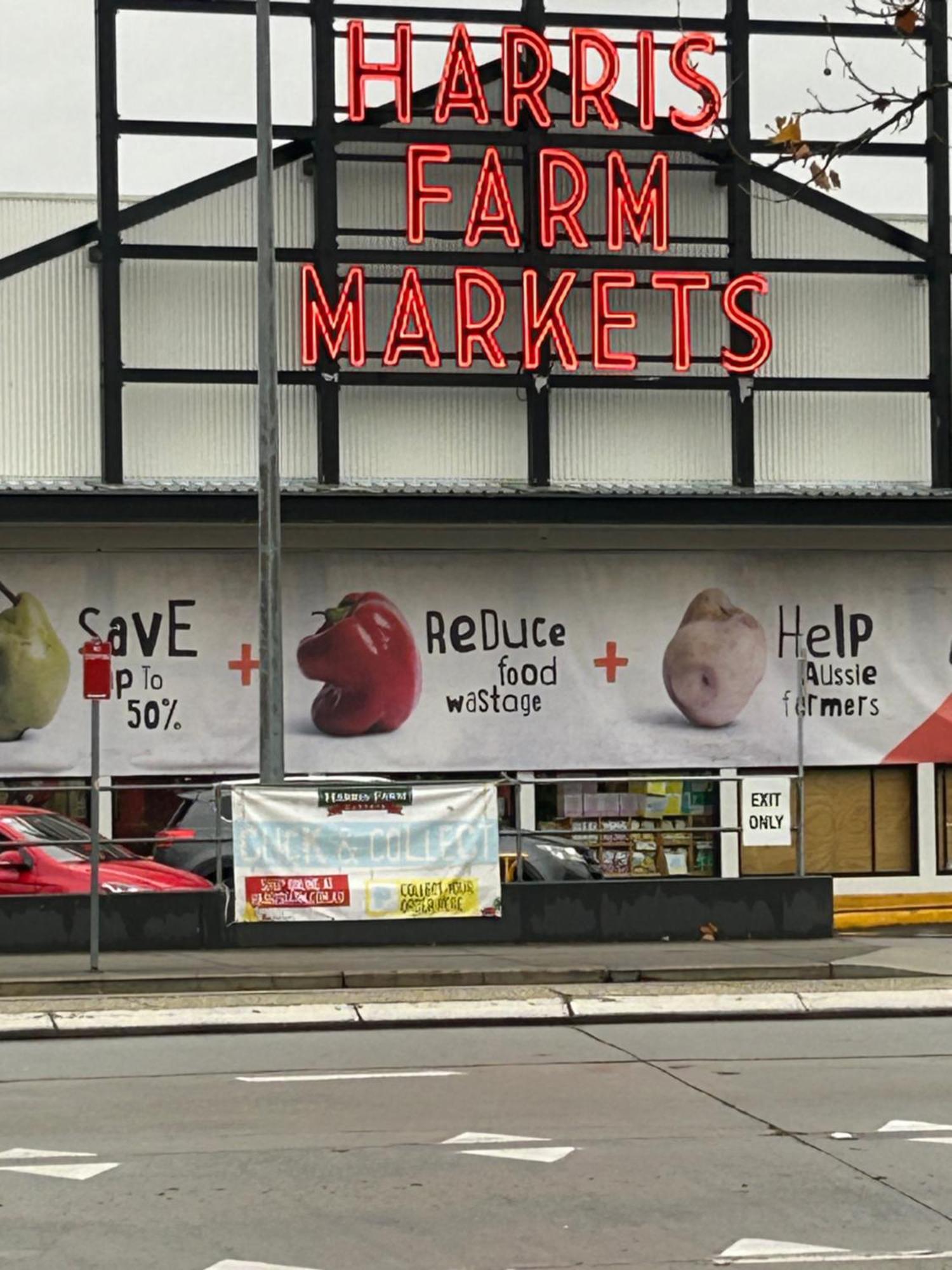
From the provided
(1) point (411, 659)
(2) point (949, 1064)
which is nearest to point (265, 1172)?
(2) point (949, 1064)

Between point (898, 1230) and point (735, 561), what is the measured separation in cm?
1851

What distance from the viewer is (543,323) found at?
2511cm

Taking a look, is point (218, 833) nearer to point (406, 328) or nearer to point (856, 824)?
point (406, 328)

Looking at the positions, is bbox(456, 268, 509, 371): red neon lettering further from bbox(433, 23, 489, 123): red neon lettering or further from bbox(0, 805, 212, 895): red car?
bbox(0, 805, 212, 895): red car

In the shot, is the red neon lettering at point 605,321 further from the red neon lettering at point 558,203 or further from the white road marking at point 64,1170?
the white road marking at point 64,1170

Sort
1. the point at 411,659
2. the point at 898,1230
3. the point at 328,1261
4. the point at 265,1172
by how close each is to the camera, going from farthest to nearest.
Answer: the point at 411,659
the point at 265,1172
the point at 898,1230
the point at 328,1261

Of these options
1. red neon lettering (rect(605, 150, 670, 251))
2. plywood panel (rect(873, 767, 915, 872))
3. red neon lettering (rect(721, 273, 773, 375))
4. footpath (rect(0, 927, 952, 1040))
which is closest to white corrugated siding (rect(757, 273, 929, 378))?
red neon lettering (rect(721, 273, 773, 375))

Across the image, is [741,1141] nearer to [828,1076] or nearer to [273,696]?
[828,1076]

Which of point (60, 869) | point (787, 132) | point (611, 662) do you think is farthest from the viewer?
point (611, 662)

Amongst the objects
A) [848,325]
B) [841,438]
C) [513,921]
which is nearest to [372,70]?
[848,325]

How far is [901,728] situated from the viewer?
26719mm

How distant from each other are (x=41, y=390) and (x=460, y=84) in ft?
21.4

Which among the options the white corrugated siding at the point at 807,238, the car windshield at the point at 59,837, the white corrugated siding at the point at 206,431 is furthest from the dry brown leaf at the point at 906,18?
the white corrugated siding at the point at 807,238

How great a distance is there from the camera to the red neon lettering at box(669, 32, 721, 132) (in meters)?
25.3
